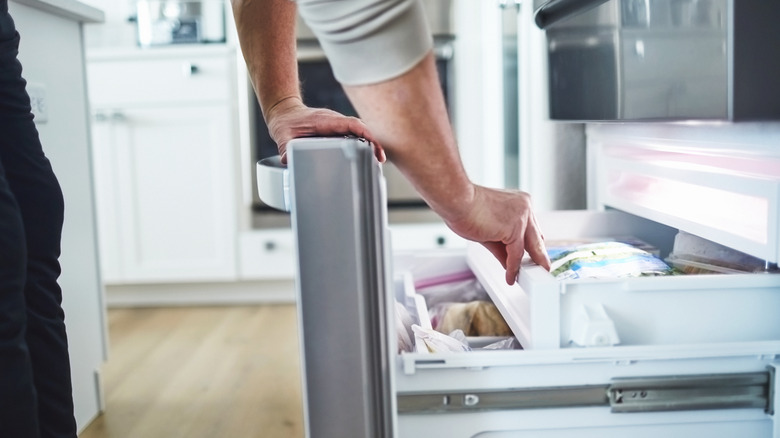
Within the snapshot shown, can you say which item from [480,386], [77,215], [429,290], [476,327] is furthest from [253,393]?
[480,386]

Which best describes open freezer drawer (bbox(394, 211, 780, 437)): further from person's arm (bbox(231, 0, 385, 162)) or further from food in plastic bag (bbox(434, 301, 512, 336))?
person's arm (bbox(231, 0, 385, 162))

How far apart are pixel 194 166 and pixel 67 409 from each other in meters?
1.57

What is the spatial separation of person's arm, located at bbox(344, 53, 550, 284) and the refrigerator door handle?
89 millimetres

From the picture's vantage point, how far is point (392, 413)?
0.66 meters

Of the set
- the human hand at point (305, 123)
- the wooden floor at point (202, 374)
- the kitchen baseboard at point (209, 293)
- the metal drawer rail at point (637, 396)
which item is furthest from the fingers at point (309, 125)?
the kitchen baseboard at point (209, 293)

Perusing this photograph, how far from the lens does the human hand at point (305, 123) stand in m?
0.81

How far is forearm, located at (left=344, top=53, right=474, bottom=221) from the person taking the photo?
2.10 feet

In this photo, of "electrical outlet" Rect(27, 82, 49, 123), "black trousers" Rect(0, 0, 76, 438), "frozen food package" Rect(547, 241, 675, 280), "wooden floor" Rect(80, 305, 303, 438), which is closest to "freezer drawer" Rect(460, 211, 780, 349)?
"frozen food package" Rect(547, 241, 675, 280)

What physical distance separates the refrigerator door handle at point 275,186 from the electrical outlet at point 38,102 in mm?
679

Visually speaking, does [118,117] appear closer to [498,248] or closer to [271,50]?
[271,50]

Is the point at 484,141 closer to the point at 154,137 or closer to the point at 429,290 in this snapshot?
the point at 154,137

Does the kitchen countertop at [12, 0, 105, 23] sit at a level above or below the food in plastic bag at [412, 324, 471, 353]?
above

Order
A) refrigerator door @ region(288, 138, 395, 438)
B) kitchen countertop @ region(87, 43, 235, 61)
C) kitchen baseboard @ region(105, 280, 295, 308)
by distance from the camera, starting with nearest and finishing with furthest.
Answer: refrigerator door @ region(288, 138, 395, 438) < kitchen countertop @ region(87, 43, 235, 61) < kitchen baseboard @ region(105, 280, 295, 308)

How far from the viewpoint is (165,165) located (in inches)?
97.1
